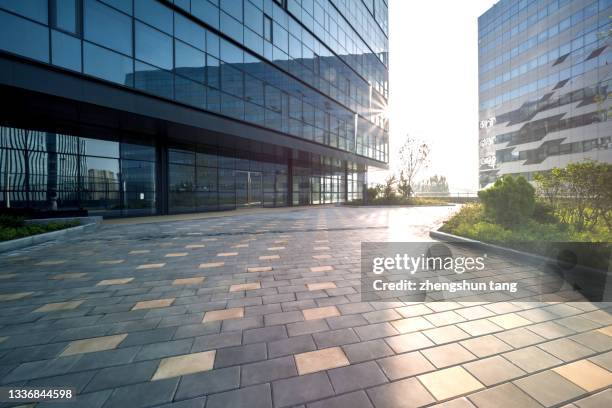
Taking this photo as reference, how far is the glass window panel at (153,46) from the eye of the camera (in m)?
12.4

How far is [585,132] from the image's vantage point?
3488 centimetres

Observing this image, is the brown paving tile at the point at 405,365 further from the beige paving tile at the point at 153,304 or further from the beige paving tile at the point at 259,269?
the beige paving tile at the point at 259,269

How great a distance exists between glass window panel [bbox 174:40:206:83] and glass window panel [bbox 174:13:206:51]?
0.36 meters

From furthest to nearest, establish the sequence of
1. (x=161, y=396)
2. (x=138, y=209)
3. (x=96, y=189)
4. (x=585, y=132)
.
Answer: (x=585, y=132) < (x=138, y=209) < (x=96, y=189) < (x=161, y=396)

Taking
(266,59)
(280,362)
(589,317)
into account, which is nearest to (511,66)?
(266,59)

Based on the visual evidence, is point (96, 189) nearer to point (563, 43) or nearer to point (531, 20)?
point (563, 43)

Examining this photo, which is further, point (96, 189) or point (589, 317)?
point (96, 189)

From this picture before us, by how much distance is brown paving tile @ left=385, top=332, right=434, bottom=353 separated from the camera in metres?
2.57

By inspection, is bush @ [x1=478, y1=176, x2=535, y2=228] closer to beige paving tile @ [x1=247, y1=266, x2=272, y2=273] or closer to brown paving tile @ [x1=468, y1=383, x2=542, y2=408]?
brown paving tile @ [x1=468, y1=383, x2=542, y2=408]

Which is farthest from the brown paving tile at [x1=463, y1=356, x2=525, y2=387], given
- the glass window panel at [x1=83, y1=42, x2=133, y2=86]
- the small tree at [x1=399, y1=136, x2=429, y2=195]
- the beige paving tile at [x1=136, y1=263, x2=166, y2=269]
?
the small tree at [x1=399, y1=136, x2=429, y2=195]

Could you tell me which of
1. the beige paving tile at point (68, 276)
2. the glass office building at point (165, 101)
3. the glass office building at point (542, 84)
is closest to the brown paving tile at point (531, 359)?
the beige paving tile at point (68, 276)

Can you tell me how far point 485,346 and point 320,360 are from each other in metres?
1.73

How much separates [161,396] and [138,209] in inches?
670

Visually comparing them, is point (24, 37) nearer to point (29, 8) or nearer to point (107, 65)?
point (29, 8)
